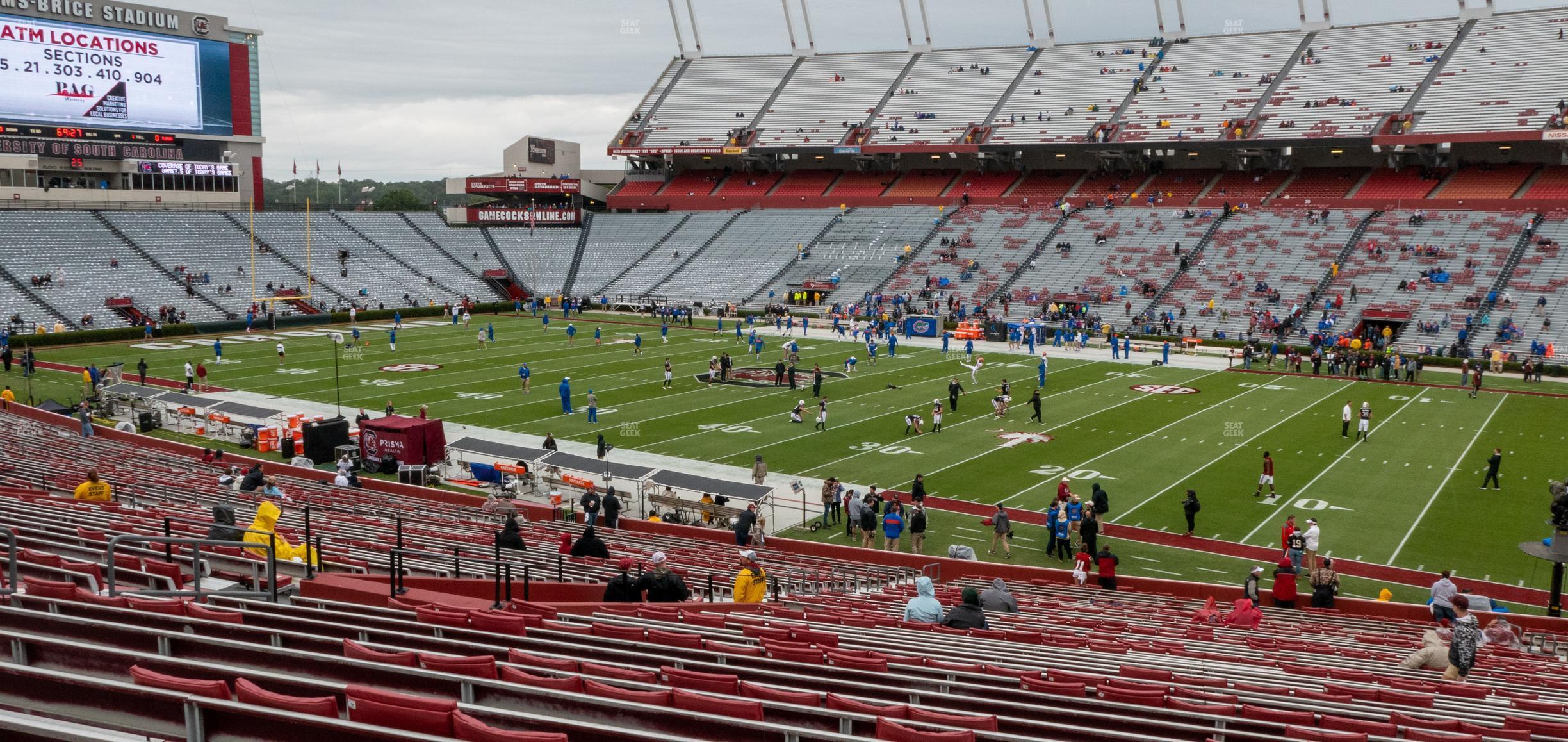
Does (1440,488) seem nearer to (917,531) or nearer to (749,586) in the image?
(917,531)

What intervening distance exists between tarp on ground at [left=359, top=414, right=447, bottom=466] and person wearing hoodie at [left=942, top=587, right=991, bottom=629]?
689 inches

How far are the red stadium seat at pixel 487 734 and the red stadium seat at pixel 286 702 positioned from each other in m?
0.51

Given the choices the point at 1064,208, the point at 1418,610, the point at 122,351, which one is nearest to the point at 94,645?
the point at 1418,610

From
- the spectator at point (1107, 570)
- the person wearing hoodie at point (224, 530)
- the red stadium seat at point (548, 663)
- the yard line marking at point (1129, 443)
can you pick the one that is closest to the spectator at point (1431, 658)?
the spectator at point (1107, 570)

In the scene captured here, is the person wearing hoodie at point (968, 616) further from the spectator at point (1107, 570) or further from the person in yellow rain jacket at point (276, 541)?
the spectator at point (1107, 570)

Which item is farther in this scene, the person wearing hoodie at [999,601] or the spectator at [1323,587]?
the spectator at [1323,587]

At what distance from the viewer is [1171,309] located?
178ft

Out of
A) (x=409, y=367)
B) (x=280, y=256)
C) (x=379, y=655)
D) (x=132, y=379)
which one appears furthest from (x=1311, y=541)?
(x=280, y=256)

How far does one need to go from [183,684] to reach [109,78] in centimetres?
6904

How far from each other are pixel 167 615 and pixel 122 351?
47.8 meters

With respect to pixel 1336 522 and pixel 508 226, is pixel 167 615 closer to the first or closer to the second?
pixel 1336 522

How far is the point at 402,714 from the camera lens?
387cm

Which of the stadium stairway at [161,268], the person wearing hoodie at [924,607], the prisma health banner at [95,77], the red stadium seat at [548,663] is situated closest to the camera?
the red stadium seat at [548,663]

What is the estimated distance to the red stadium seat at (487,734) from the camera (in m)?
3.68
